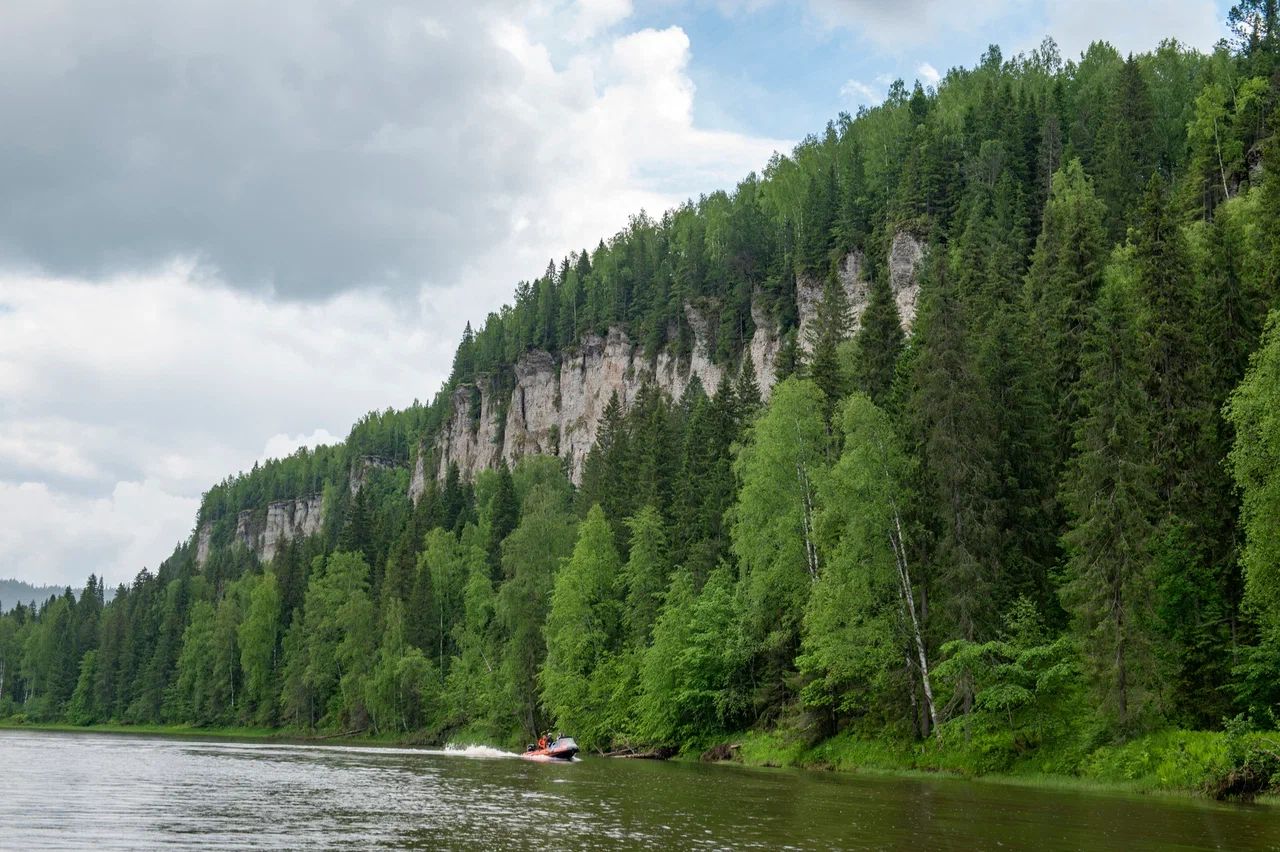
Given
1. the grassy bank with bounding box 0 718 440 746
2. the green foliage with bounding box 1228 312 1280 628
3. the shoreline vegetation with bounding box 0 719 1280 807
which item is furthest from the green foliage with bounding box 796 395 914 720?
the grassy bank with bounding box 0 718 440 746

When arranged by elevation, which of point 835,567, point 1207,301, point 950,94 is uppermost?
point 950,94

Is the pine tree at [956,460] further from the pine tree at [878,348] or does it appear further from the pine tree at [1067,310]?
the pine tree at [878,348]

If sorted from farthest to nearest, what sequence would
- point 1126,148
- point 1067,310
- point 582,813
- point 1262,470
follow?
1. point 1126,148
2. point 1067,310
3. point 1262,470
4. point 582,813

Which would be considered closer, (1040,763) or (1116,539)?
(1116,539)

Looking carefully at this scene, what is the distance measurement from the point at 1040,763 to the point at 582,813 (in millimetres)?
20545

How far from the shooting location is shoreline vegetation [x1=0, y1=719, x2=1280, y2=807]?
34.6 metres

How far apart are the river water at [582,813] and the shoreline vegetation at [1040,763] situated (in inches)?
63.6

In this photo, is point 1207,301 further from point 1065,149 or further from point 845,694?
point 1065,149

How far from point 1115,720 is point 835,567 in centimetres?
1281

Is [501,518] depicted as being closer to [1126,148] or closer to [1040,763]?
A: [1126,148]

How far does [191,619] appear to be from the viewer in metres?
150

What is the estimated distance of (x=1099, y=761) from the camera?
38938 millimetres

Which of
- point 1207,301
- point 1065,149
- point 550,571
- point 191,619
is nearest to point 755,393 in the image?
point 550,571

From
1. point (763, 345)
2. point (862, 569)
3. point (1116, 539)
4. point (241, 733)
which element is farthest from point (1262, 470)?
point (241, 733)
